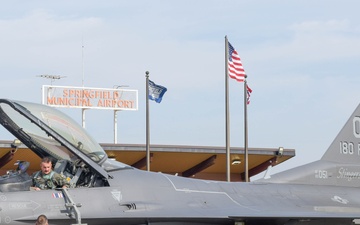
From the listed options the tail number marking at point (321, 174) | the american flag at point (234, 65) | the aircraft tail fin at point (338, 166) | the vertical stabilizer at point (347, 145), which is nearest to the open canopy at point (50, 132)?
the aircraft tail fin at point (338, 166)

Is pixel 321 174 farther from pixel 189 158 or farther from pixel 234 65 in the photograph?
pixel 189 158

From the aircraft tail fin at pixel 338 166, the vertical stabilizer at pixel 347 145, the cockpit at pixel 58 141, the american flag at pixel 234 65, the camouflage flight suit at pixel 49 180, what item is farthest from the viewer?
the american flag at pixel 234 65

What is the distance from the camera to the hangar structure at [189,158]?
32344 millimetres

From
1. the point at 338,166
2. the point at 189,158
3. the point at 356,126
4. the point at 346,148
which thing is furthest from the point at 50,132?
the point at 189,158

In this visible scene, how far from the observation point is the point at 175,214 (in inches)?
520

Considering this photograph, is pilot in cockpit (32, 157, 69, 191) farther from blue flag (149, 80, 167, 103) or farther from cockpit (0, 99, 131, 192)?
blue flag (149, 80, 167, 103)

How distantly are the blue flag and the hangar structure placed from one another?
6.42 ft

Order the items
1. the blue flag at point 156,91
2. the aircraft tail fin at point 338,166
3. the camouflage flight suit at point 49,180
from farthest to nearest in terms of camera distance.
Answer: the blue flag at point 156,91 → the aircraft tail fin at point 338,166 → the camouflage flight suit at point 49,180

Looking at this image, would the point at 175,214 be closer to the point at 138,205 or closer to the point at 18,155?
the point at 138,205

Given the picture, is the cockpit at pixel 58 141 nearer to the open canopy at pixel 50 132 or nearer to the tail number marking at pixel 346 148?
the open canopy at pixel 50 132

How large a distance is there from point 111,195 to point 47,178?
102cm

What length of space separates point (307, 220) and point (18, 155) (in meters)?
18.6

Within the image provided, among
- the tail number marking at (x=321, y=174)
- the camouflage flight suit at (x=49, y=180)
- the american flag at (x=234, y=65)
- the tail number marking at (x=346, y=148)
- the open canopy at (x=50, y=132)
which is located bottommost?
the tail number marking at (x=321, y=174)

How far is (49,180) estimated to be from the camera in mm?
12734
